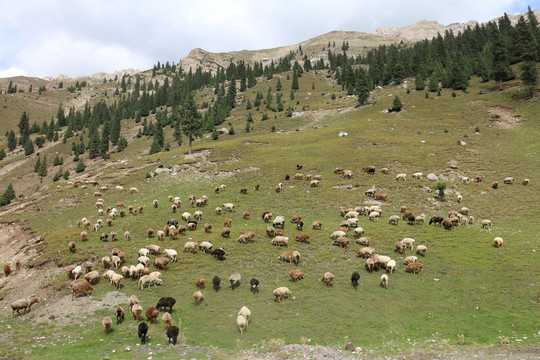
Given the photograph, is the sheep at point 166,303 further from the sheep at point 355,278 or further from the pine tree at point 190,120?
the pine tree at point 190,120

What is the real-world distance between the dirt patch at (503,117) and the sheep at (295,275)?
253 feet

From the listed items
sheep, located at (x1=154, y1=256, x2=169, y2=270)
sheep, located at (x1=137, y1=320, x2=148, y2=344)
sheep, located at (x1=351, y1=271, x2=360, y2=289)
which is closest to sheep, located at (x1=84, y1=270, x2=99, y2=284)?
sheep, located at (x1=154, y1=256, x2=169, y2=270)

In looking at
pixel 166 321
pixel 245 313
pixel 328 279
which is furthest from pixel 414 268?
pixel 166 321

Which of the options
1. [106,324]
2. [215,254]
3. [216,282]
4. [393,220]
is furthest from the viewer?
[393,220]

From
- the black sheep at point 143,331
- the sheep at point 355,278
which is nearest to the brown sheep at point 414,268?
the sheep at point 355,278

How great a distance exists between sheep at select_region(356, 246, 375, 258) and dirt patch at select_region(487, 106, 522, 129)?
228 feet

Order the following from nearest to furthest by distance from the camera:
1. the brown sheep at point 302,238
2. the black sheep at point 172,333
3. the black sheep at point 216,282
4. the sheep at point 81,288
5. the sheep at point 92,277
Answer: the black sheep at point 172,333 < the sheep at point 81,288 < the black sheep at point 216,282 < the sheep at point 92,277 < the brown sheep at point 302,238

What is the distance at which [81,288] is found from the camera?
20562 millimetres

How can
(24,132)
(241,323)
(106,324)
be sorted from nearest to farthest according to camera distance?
(106,324)
(241,323)
(24,132)

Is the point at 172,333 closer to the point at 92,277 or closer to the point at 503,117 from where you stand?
the point at 92,277

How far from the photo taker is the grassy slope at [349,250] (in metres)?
16.7

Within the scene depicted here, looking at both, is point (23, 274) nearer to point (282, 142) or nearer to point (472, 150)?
point (282, 142)

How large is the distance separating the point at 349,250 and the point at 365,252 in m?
1.86

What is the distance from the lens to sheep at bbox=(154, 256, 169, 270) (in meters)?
24.4
